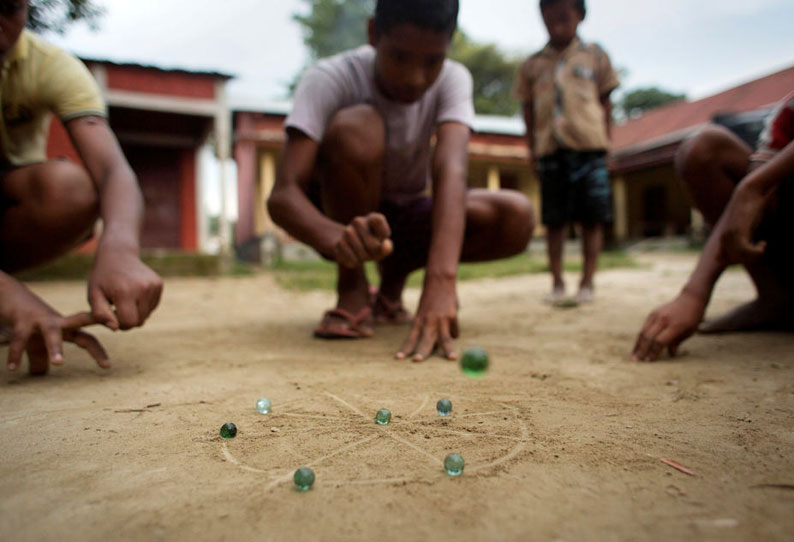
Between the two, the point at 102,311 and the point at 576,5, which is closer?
the point at 102,311

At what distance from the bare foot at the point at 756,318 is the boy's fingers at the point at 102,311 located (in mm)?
2025

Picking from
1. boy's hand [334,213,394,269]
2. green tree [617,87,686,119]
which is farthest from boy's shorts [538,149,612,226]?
green tree [617,87,686,119]

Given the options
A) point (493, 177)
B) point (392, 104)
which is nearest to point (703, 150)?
point (392, 104)

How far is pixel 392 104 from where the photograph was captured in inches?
87.4

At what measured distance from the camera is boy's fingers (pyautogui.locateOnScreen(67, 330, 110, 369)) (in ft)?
4.82

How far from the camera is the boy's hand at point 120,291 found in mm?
1413

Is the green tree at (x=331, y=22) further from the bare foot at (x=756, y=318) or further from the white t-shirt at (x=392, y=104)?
the bare foot at (x=756, y=318)

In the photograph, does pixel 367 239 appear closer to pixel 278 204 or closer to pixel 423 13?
pixel 278 204

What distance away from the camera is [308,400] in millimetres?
1252

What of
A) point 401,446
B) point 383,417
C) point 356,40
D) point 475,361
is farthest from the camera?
point 356,40

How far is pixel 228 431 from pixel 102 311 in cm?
63

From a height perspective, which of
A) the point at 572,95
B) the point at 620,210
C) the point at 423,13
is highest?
the point at 620,210

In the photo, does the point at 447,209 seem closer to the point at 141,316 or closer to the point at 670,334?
the point at 670,334

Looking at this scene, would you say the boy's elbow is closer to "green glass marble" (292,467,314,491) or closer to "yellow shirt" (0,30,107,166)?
"yellow shirt" (0,30,107,166)
